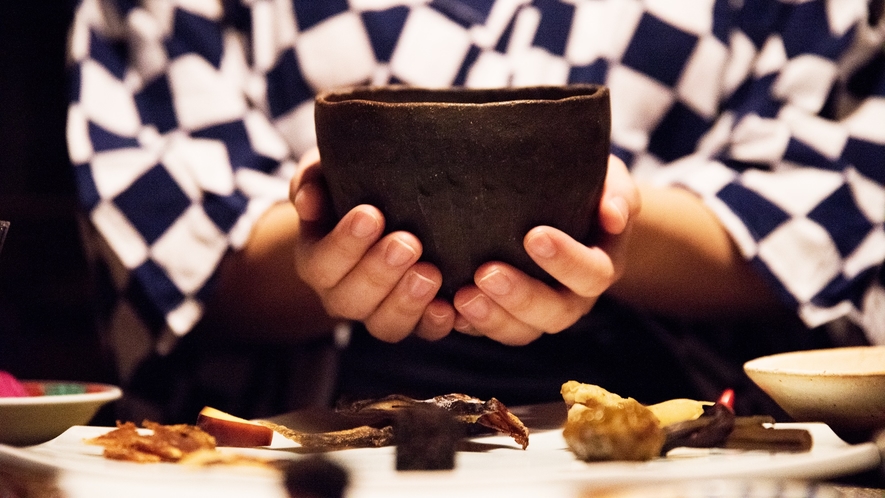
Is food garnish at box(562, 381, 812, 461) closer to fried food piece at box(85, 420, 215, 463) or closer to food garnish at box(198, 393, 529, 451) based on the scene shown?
food garnish at box(198, 393, 529, 451)

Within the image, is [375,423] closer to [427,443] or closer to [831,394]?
[427,443]

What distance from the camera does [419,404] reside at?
1.47ft

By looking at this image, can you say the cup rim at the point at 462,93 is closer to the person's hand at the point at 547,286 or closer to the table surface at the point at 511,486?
the person's hand at the point at 547,286

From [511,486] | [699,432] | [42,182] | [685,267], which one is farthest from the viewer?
[42,182]

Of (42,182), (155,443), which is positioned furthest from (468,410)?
(42,182)

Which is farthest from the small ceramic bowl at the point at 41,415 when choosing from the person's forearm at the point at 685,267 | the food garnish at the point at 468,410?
the person's forearm at the point at 685,267

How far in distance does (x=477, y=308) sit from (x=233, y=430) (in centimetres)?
17

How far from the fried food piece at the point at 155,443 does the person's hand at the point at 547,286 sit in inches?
7.1

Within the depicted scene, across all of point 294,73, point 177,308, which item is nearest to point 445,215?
point 177,308

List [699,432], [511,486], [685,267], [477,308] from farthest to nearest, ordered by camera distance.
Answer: [685,267] < [477,308] < [699,432] < [511,486]

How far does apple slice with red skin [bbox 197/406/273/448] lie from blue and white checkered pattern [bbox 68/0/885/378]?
1.25ft

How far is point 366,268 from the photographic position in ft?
1.70

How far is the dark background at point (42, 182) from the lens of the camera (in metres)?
1.25

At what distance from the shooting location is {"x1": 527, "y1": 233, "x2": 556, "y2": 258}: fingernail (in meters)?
0.44
